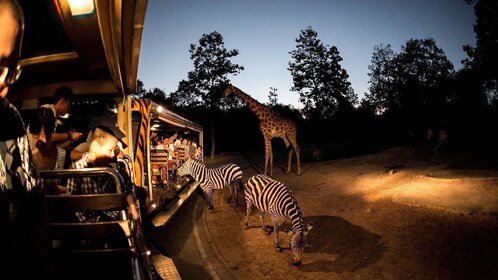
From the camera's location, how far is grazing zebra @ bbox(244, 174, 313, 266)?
512 cm

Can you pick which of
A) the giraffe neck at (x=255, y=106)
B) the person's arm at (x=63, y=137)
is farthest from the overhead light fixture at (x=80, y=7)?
the giraffe neck at (x=255, y=106)

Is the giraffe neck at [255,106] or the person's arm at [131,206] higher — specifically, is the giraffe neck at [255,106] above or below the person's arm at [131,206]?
above

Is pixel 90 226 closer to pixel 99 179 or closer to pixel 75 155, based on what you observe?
pixel 99 179

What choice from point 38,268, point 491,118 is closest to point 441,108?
point 491,118

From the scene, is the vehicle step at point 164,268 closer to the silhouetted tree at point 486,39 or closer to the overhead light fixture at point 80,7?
the overhead light fixture at point 80,7

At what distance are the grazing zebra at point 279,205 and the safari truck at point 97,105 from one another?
Answer: 2002 millimetres

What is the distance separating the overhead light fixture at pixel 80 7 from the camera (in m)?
2.81

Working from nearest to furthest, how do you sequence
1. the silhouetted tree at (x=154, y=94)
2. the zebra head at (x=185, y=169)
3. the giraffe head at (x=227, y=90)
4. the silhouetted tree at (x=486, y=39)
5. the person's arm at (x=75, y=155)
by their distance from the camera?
the person's arm at (x=75, y=155) → the zebra head at (x=185, y=169) → the giraffe head at (x=227, y=90) → the silhouetted tree at (x=486, y=39) → the silhouetted tree at (x=154, y=94)

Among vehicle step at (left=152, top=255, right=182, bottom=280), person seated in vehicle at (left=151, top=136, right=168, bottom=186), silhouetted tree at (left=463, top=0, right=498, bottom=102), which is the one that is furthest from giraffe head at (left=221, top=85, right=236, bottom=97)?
silhouetted tree at (left=463, top=0, right=498, bottom=102)

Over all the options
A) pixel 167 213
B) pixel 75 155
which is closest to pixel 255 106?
pixel 167 213

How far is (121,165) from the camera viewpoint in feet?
14.9

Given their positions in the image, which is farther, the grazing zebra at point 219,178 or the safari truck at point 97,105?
the grazing zebra at point 219,178

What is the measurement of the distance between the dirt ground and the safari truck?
75.3 inches

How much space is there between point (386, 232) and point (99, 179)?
589 centimetres
